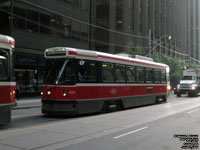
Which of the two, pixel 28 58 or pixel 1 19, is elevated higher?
pixel 1 19

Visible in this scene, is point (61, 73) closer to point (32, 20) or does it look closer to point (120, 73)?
point (120, 73)

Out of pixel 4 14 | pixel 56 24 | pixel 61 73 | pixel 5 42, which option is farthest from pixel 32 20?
pixel 5 42

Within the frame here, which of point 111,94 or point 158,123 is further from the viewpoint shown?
point 111,94

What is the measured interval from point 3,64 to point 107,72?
6119 millimetres

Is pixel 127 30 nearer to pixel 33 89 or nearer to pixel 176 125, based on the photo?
pixel 33 89

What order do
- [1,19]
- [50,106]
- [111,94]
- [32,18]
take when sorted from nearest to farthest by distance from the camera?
[50,106], [111,94], [1,19], [32,18]

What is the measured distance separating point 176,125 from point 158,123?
0.78 meters

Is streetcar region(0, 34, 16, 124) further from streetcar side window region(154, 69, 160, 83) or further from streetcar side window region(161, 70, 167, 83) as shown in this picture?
streetcar side window region(161, 70, 167, 83)

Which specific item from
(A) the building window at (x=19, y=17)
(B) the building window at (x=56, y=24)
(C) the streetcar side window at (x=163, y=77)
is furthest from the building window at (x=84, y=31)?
(C) the streetcar side window at (x=163, y=77)

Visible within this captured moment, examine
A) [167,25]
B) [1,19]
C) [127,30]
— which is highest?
[167,25]

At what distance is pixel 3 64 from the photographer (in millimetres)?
9852

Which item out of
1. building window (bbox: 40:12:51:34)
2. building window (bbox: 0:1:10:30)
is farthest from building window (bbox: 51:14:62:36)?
building window (bbox: 0:1:10:30)

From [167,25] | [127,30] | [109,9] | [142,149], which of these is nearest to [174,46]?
[167,25]

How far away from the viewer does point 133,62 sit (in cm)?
1727
